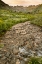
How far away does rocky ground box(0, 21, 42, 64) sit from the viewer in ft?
35.8

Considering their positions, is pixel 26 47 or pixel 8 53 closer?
pixel 8 53

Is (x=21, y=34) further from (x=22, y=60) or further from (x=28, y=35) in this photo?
(x=22, y=60)

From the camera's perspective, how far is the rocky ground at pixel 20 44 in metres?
10.9

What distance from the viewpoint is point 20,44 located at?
1284 centimetres

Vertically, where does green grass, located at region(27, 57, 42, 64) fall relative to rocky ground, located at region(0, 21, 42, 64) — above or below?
above

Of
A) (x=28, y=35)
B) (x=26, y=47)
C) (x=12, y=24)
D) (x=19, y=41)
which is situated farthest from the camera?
(x=12, y=24)

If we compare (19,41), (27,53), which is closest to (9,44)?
(19,41)

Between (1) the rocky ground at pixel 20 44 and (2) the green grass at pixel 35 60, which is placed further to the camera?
(1) the rocky ground at pixel 20 44

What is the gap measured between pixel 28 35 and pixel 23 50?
116 inches

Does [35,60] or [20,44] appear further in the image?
[20,44]

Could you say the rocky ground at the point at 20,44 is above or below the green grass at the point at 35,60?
below

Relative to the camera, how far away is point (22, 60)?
10742 millimetres

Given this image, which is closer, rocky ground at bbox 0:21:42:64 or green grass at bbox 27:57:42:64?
green grass at bbox 27:57:42:64

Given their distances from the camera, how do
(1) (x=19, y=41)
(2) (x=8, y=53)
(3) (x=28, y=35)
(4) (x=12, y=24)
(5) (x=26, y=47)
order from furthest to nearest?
(4) (x=12, y=24) → (3) (x=28, y=35) → (1) (x=19, y=41) → (5) (x=26, y=47) → (2) (x=8, y=53)
